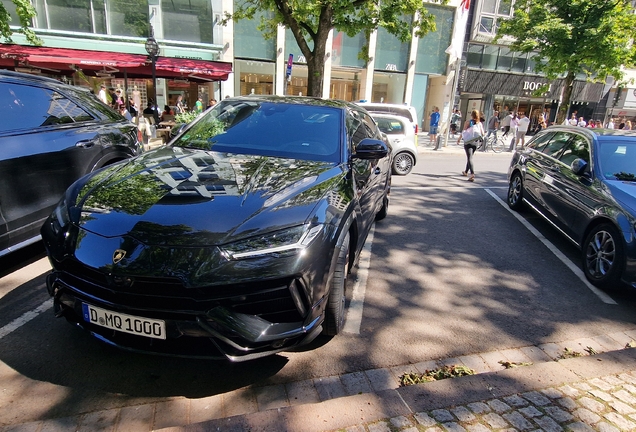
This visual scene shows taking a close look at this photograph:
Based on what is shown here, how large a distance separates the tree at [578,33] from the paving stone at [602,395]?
17.9 m

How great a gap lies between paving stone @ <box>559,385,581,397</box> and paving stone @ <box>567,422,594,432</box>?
0.83 ft

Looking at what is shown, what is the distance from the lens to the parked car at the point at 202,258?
213 cm

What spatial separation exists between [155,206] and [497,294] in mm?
3432

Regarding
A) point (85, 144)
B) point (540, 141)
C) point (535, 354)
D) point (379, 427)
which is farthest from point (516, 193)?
point (85, 144)

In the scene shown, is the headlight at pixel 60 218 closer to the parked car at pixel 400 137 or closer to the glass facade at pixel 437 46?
the parked car at pixel 400 137

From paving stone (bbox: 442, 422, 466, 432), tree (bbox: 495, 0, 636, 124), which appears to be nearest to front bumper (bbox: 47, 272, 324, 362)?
paving stone (bbox: 442, 422, 466, 432)

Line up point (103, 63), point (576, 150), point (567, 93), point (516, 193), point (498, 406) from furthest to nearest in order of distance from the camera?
1. point (567, 93)
2. point (103, 63)
3. point (516, 193)
4. point (576, 150)
5. point (498, 406)

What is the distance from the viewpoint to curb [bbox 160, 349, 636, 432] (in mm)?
2029

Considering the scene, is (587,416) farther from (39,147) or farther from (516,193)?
(516,193)

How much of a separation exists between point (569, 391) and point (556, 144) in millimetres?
4787

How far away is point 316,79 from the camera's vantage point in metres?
11.7

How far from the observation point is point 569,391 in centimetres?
246

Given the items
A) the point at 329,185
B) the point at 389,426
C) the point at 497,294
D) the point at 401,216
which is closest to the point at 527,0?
the point at 401,216

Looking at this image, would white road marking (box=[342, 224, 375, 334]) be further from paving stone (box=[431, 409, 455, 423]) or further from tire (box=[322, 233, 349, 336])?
paving stone (box=[431, 409, 455, 423])
